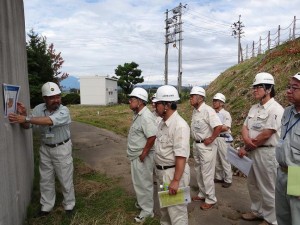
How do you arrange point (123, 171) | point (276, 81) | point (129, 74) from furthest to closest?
point (129, 74), point (276, 81), point (123, 171)

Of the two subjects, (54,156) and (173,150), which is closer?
(173,150)

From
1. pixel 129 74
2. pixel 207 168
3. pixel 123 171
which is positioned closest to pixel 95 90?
pixel 129 74

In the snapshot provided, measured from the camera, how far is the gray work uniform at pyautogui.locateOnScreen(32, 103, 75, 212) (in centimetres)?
443

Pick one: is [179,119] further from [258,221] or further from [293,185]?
[258,221]

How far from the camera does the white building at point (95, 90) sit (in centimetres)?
3500

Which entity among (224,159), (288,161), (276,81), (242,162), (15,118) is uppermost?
(276,81)

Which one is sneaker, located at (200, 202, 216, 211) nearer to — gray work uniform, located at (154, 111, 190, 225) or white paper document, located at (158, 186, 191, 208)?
gray work uniform, located at (154, 111, 190, 225)

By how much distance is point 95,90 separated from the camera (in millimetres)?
35594

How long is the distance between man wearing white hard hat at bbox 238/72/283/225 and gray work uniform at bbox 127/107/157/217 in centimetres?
139

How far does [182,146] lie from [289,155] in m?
1.07

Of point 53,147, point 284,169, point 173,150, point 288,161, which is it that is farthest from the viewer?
point 53,147

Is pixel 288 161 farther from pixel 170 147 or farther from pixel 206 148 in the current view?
pixel 206 148

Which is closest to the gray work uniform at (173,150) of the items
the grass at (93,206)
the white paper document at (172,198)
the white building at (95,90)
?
the white paper document at (172,198)

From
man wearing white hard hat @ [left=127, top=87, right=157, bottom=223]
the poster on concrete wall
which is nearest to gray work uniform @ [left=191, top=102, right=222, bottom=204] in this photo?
man wearing white hard hat @ [left=127, top=87, right=157, bottom=223]
